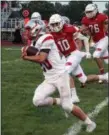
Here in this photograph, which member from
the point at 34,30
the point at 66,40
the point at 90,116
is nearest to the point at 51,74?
the point at 34,30

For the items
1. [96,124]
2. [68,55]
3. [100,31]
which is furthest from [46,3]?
[96,124]

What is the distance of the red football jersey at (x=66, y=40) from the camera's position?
28.9 feet

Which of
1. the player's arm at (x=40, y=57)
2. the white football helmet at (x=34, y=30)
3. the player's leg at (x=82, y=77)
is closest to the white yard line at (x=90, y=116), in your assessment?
the player's leg at (x=82, y=77)

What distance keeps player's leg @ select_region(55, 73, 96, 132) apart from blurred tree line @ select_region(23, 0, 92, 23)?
24.1 metres

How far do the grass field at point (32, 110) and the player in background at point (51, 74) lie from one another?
280 mm

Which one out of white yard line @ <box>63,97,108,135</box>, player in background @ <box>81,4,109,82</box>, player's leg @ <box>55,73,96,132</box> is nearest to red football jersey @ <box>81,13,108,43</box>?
player in background @ <box>81,4,109,82</box>

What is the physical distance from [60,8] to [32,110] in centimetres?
2530

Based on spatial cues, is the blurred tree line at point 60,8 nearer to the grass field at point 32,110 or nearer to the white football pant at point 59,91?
the grass field at point 32,110

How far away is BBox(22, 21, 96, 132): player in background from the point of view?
6.66 meters

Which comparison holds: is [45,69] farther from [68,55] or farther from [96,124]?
[68,55]

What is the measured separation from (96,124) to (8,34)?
2497 cm

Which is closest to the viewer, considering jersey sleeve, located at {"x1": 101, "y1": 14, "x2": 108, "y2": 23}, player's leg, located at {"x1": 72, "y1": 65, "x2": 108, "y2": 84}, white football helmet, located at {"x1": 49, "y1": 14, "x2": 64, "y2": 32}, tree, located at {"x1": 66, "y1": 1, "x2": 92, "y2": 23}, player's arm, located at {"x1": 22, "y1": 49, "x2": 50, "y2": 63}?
player's arm, located at {"x1": 22, "y1": 49, "x2": 50, "y2": 63}

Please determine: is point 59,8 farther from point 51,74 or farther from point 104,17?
point 51,74

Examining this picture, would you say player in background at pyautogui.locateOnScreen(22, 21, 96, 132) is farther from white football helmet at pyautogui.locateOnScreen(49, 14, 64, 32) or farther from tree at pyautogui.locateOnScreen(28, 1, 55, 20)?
tree at pyautogui.locateOnScreen(28, 1, 55, 20)
